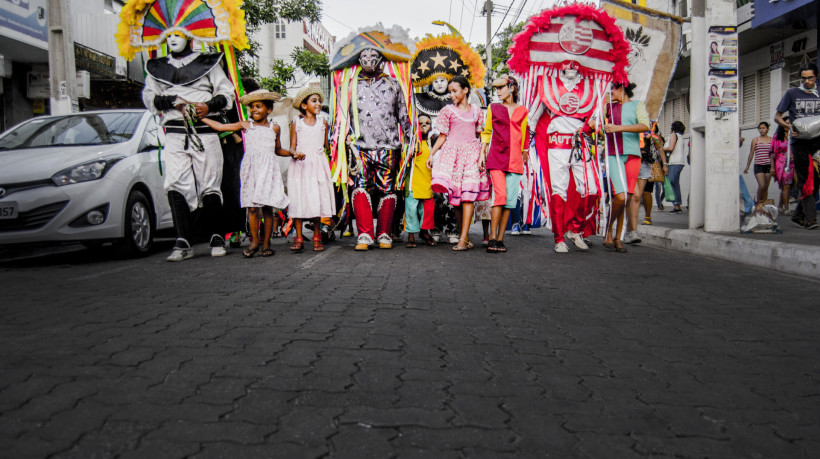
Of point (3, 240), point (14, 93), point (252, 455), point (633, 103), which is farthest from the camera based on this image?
point (14, 93)

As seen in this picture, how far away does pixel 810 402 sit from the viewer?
2592 millimetres

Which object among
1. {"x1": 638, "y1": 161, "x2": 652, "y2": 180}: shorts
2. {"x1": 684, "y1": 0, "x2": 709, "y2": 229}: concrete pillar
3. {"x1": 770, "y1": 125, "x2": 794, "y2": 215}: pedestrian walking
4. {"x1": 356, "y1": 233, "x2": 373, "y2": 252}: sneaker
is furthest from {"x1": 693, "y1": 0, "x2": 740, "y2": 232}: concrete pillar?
{"x1": 356, "y1": 233, "x2": 373, "y2": 252}: sneaker

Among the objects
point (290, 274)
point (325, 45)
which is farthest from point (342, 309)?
point (325, 45)

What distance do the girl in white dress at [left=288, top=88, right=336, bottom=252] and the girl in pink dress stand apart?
133 cm

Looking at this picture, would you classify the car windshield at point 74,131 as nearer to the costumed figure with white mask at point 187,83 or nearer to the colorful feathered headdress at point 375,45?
the costumed figure with white mask at point 187,83

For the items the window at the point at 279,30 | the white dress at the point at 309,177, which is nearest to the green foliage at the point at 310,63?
the white dress at the point at 309,177

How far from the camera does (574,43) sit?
788 cm

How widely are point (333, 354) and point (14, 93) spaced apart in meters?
17.3

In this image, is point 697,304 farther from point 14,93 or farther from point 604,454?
point 14,93

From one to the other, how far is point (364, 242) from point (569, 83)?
294 cm

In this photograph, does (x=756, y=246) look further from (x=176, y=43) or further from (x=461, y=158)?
(x=176, y=43)

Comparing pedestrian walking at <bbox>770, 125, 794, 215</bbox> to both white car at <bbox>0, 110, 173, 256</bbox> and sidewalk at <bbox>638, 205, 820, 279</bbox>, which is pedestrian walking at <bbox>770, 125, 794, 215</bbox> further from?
white car at <bbox>0, 110, 173, 256</bbox>

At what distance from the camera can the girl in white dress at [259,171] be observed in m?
7.32

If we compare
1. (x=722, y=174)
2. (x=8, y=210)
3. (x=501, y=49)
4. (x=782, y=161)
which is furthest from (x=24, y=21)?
(x=501, y=49)
